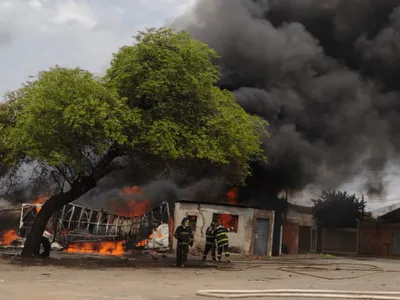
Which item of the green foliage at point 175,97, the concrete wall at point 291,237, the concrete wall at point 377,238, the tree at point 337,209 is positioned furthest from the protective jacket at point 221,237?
the tree at point 337,209

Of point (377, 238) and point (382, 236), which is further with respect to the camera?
point (377, 238)

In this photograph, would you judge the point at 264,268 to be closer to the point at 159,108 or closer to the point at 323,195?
the point at 159,108

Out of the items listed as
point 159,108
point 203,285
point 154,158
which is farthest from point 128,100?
point 203,285

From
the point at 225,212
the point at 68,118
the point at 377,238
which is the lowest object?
the point at 225,212

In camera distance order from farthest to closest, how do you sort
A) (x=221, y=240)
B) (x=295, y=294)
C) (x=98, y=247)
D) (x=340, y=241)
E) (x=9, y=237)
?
(x=340, y=241), (x=9, y=237), (x=98, y=247), (x=221, y=240), (x=295, y=294)

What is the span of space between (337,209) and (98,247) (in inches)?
1086

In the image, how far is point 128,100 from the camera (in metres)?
16.2

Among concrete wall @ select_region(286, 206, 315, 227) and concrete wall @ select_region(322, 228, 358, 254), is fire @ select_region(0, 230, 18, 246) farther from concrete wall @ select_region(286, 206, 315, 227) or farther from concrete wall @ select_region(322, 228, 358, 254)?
concrete wall @ select_region(322, 228, 358, 254)

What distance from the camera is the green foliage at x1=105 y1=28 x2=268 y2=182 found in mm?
15211

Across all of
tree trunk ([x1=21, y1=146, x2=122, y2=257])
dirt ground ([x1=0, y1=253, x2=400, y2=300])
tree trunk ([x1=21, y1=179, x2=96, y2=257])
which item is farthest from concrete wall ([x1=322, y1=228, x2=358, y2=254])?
tree trunk ([x1=21, y1=179, x2=96, y2=257])

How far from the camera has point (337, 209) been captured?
148 ft

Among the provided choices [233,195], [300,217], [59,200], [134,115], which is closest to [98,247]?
[59,200]

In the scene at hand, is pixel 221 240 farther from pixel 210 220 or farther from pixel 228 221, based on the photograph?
pixel 228 221

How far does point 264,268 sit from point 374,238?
27.0 m
